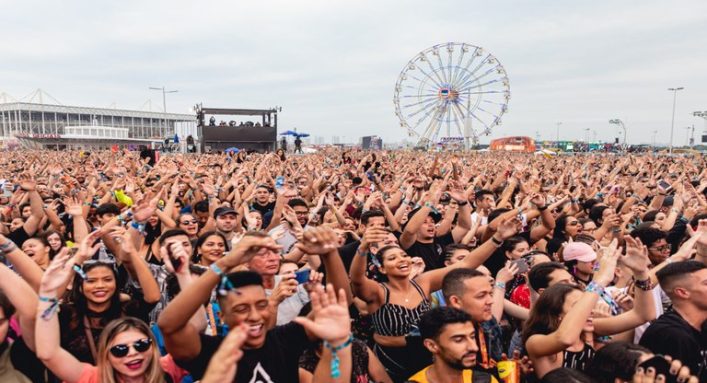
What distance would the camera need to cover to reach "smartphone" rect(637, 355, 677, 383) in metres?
2.28

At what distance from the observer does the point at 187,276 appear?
276 cm

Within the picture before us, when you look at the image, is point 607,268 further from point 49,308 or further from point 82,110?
point 82,110

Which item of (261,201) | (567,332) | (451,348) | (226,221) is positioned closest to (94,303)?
(451,348)

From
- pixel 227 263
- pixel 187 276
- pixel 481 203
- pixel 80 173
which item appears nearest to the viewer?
pixel 227 263

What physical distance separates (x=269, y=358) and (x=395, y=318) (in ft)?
3.45

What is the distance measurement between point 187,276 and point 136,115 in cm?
10841

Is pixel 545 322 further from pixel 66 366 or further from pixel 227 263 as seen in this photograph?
pixel 66 366

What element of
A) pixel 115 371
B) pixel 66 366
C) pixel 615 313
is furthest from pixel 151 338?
pixel 615 313

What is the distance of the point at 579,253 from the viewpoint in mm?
4277

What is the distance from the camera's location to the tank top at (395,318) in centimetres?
325

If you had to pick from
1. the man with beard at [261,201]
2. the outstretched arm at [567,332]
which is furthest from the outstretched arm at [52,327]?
the man with beard at [261,201]

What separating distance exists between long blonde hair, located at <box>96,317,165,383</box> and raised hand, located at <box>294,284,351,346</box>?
2.85ft

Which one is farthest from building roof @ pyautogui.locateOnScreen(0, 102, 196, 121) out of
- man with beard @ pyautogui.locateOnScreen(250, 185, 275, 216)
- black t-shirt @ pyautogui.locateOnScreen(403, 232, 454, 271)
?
black t-shirt @ pyautogui.locateOnScreen(403, 232, 454, 271)

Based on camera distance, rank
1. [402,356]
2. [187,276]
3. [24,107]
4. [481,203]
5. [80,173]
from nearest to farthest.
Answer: [187,276] < [402,356] < [481,203] < [80,173] < [24,107]
